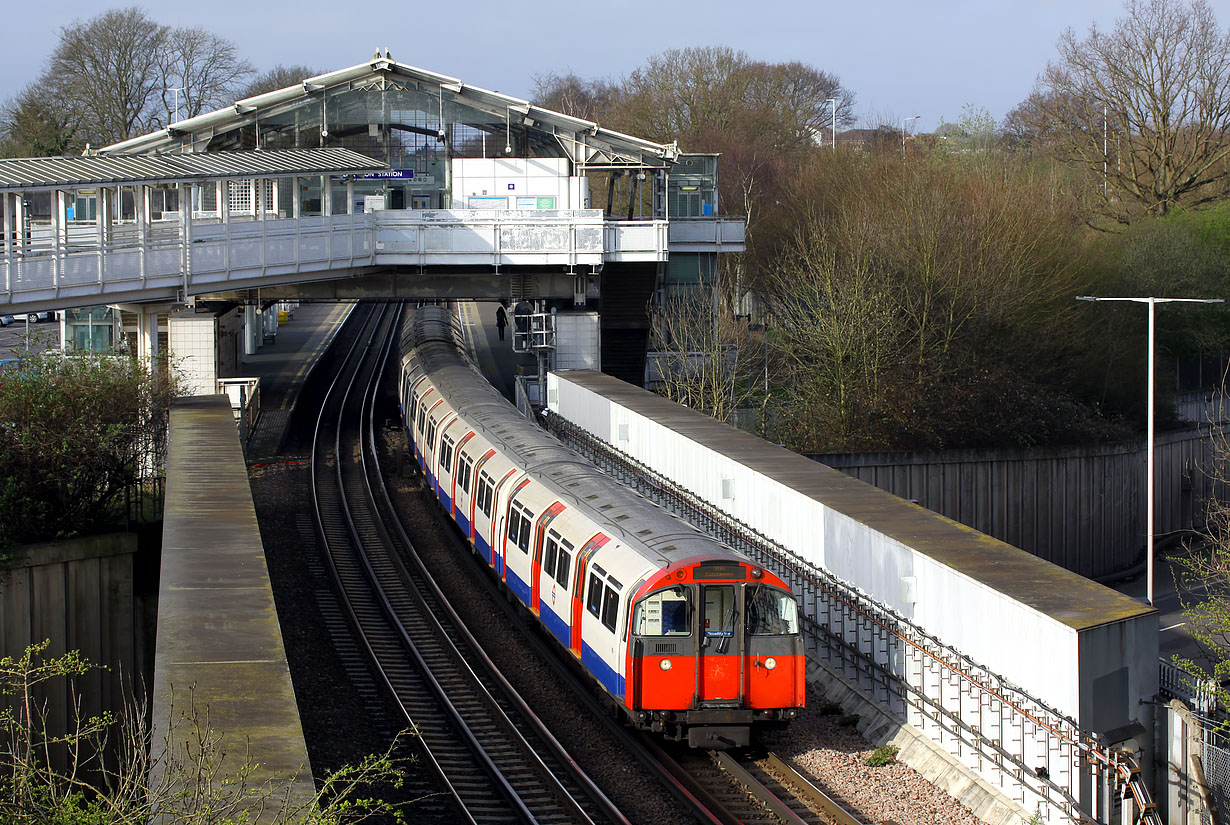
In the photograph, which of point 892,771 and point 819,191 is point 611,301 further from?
point 892,771

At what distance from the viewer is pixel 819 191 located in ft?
159

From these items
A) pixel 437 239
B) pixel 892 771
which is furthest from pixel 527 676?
pixel 437 239

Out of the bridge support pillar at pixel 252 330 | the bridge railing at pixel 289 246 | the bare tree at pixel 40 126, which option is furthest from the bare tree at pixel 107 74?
the bridge railing at pixel 289 246

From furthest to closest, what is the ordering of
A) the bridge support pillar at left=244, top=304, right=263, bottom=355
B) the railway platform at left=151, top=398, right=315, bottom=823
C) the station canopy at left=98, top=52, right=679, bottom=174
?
the bridge support pillar at left=244, top=304, right=263, bottom=355 → the station canopy at left=98, top=52, right=679, bottom=174 → the railway platform at left=151, top=398, right=315, bottom=823

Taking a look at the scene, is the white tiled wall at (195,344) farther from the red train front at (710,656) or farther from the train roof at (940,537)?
the red train front at (710,656)

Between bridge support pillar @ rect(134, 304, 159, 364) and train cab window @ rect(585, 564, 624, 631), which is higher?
bridge support pillar @ rect(134, 304, 159, 364)

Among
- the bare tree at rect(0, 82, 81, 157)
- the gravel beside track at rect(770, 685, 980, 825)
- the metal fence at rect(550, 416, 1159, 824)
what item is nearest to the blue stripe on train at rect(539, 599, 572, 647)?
the gravel beside track at rect(770, 685, 980, 825)

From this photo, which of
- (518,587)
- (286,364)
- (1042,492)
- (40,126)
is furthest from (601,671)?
(40,126)

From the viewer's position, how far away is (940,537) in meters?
15.6

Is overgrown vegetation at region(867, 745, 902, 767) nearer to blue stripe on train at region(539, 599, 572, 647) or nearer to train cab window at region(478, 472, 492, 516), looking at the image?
blue stripe on train at region(539, 599, 572, 647)

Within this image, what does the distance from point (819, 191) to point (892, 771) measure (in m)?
37.6

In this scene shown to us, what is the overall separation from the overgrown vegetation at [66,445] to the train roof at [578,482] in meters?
5.99

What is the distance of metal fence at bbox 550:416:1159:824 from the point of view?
37.7 feet

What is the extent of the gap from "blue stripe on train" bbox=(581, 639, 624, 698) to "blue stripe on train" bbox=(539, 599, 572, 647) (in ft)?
1.81
